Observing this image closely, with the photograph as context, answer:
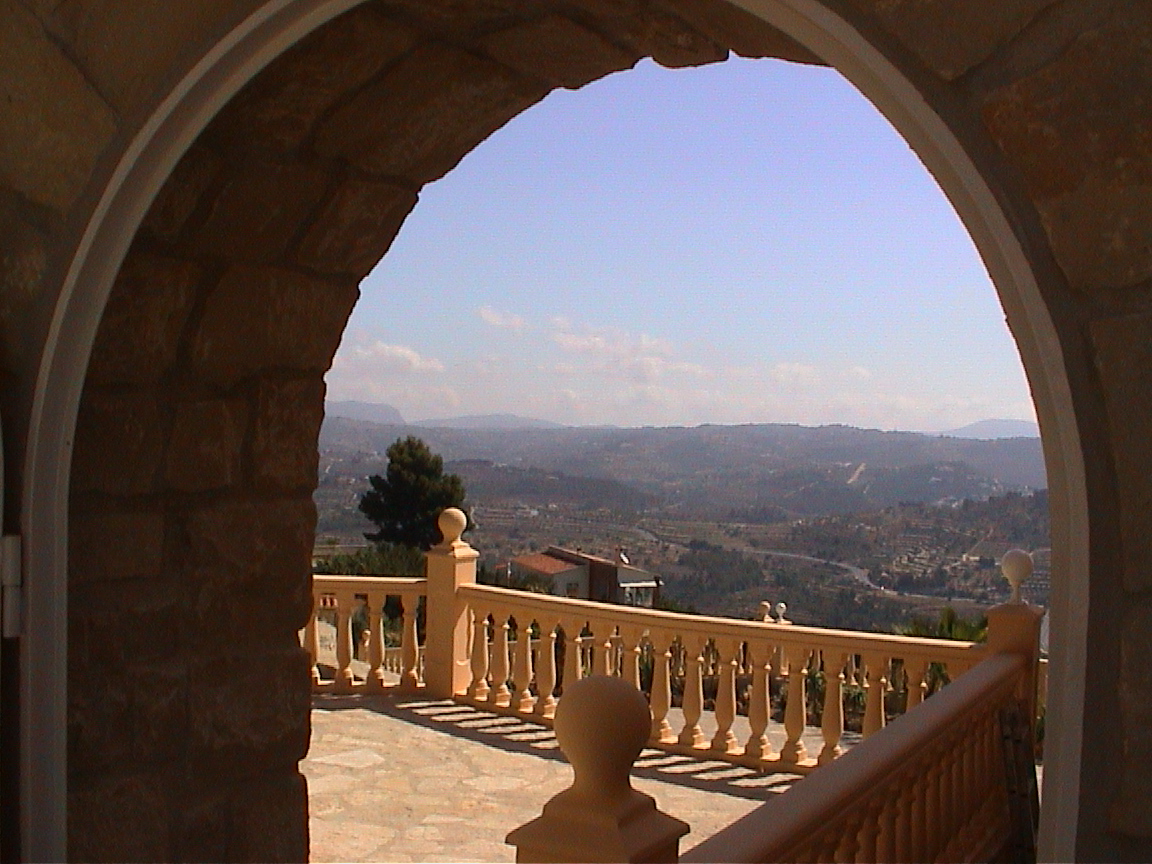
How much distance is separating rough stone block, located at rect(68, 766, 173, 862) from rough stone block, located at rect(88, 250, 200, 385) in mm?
715

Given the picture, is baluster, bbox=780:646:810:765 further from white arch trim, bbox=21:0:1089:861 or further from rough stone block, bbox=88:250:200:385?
white arch trim, bbox=21:0:1089:861

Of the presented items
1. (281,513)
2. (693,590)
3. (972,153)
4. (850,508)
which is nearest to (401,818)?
(281,513)

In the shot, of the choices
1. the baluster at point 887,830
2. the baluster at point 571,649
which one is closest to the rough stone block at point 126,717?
the baluster at point 887,830

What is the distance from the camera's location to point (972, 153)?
1.04m

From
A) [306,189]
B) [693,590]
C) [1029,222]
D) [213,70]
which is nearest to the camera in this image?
[1029,222]

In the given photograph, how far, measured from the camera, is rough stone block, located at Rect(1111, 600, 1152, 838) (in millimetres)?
964

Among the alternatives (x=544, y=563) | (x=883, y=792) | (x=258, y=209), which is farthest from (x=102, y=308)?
(x=544, y=563)

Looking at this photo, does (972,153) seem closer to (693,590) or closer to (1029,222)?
(1029,222)

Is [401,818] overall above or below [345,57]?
below

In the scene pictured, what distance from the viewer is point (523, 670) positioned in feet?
18.4

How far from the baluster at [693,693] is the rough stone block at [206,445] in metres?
3.18

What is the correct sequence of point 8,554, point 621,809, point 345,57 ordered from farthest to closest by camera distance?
1. point 345,57
2. point 8,554
3. point 621,809

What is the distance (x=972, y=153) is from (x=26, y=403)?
1377 millimetres

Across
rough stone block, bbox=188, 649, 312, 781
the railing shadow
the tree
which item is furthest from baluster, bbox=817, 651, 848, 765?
the tree
